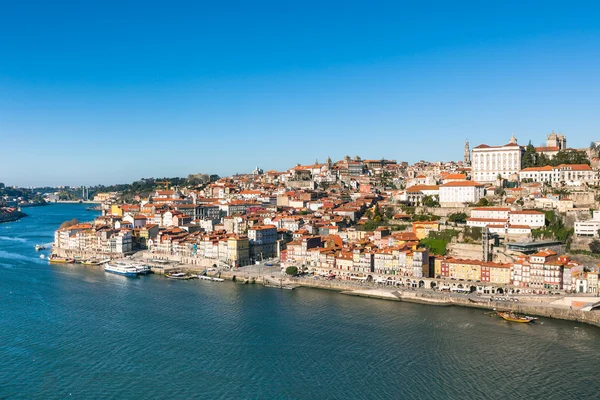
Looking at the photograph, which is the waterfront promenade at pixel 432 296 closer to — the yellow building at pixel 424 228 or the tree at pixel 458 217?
the yellow building at pixel 424 228

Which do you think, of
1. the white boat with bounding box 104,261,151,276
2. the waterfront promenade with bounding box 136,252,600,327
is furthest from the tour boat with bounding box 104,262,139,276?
the waterfront promenade with bounding box 136,252,600,327

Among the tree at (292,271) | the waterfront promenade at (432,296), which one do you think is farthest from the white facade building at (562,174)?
the tree at (292,271)

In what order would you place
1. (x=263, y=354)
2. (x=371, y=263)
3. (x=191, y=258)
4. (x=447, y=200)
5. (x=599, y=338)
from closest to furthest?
(x=263, y=354), (x=599, y=338), (x=371, y=263), (x=191, y=258), (x=447, y=200)

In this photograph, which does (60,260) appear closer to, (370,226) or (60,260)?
(60,260)

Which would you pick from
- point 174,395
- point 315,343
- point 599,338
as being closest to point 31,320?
point 174,395

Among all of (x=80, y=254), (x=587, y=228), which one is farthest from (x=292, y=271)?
(x=80, y=254)

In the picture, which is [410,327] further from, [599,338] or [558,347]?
[599,338]
